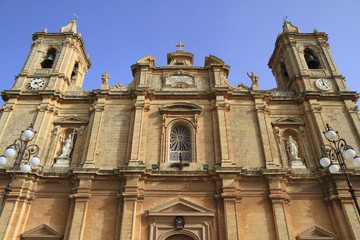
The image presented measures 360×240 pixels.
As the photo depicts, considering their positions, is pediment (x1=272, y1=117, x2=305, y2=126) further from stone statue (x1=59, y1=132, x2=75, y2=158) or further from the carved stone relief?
stone statue (x1=59, y1=132, x2=75, y2=158)

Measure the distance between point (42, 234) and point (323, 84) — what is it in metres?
16.8

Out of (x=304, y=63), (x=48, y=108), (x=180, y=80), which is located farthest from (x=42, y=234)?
(x=304, y=63)

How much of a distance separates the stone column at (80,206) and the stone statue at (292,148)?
9810 mm

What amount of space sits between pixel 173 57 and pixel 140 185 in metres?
9.66

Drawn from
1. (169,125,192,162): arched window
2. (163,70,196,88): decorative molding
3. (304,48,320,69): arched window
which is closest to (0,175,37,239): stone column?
(169,125,192,162): arched window

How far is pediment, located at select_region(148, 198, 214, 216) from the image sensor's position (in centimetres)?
1250

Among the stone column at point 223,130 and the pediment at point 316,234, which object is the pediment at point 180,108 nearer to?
the stone column at point 223,130

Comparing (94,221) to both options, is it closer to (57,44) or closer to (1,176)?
(1,176)

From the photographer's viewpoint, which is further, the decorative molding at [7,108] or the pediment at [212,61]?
the pediment at [212,61]

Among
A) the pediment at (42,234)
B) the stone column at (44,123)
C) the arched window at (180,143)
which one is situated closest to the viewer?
the pediment at (42,234)

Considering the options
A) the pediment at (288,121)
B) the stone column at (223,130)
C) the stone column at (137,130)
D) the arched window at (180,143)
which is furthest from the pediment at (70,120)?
the pediment at (288,121)

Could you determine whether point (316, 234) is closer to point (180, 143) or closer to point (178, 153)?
point (178, 153)

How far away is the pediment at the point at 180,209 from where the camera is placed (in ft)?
41.0

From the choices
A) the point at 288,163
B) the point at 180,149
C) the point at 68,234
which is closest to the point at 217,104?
the point at 180,149
